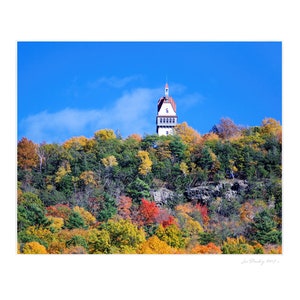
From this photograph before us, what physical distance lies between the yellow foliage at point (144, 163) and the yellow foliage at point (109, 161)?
0.53 m

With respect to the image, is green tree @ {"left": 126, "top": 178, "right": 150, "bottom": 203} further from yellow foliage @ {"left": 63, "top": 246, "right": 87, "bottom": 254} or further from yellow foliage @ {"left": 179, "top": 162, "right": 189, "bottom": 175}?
yellow foliage @ {"left": 63, "top": 246, "right": 87, "bottom": 254}

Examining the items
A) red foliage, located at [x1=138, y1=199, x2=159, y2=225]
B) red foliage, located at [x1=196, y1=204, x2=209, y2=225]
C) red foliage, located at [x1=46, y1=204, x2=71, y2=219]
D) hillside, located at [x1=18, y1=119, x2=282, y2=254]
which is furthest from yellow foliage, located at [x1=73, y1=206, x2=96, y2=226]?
red foliage, located at [x1=196, y1=204, x2=209, y2=225]

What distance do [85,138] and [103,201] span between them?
140cm

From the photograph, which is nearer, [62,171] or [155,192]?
[155,192]

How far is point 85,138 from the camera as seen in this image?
15227 millimetres

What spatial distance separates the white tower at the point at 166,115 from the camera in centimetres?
1460

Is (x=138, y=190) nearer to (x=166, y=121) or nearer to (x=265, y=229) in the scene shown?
(x=166, y=121)

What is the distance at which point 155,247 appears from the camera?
532 inches

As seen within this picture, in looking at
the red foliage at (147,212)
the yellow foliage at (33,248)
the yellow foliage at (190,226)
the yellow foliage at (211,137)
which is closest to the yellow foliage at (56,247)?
the yellow foliage at (33,248)

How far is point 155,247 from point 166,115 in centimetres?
287

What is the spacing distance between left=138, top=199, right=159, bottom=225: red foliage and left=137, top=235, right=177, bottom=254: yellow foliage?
0.56m
